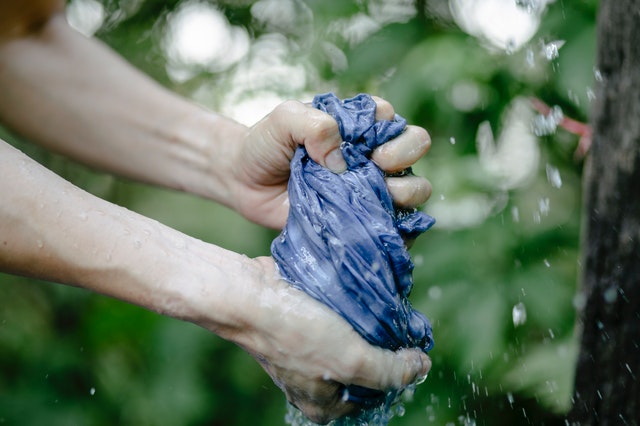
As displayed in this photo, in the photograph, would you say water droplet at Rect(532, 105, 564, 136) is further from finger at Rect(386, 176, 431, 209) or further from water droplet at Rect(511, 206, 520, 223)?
finger at Rect(386, 176, 431, 209)

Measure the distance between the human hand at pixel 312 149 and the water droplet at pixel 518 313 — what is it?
1.11 metres

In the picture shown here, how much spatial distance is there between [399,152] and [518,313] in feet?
4.08

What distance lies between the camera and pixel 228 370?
340 centimetres

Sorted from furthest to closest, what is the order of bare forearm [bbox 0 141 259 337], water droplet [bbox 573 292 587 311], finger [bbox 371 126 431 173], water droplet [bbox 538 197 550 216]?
water droplet [bbox 538 197 550 216] < water droplet [bbox 573 292 587 311] < finger [bbox 371 126 431 173] < bare forearm [bbox 0 141 259 337]

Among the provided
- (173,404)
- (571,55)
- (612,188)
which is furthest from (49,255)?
(173,404)

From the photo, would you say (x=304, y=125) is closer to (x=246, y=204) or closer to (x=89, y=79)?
(x=246, y=204)

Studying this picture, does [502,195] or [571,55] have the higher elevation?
[571,55]

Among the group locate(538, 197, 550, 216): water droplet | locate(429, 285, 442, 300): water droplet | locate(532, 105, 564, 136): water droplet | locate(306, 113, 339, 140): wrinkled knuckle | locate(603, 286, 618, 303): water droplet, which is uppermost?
locate(306, 113, 339, 140): wrinkled knuckle

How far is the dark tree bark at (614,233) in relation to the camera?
1500 mm

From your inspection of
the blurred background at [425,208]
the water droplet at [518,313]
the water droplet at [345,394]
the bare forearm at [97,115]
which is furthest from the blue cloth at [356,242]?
the water droplet at [518,313]

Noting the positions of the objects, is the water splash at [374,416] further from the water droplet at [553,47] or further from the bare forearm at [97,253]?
the water droplet at [553,47]

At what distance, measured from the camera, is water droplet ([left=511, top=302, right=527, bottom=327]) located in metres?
2.52

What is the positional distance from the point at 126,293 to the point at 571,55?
1808mm

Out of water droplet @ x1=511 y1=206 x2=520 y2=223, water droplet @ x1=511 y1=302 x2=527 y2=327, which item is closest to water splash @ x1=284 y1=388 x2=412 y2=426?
water droplet @ x1=511 y1=302 x2=527 y2=327
